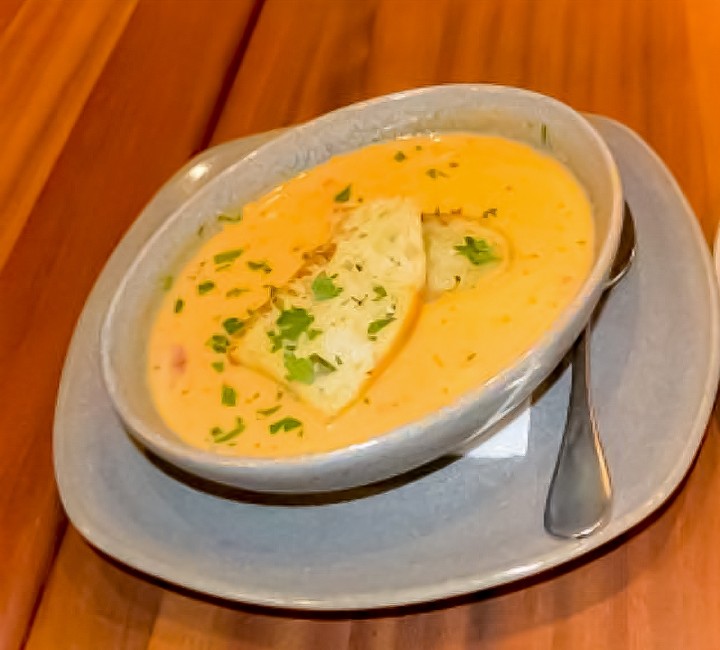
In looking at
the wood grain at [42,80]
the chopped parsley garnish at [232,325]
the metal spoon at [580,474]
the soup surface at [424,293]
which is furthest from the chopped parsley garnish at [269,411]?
the wood grain at [42,80]

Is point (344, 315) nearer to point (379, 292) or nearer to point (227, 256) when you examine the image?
point (379, 292)

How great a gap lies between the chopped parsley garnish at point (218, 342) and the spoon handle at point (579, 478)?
29 cm

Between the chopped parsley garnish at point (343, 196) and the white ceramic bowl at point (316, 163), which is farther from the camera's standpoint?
the chopped parsley garnish at point (343, 196)

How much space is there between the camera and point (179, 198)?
45.9 inches

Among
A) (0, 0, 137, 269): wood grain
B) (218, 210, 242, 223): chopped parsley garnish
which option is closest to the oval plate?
(218, 210, 242, 223): chopped parsley garnish

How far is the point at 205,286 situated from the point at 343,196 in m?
0.16

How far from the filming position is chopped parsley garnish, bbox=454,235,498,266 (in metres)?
0.90

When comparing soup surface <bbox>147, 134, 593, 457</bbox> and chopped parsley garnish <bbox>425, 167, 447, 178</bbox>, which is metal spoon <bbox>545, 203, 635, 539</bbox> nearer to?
soup surface <bbox>147, 134, 593, 457</bbox>

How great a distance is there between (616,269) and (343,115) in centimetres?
32

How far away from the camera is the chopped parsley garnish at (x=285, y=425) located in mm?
829

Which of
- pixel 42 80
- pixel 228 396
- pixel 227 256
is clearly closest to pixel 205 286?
pixel 227 256

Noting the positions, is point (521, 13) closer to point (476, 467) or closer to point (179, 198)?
point (179, 198)

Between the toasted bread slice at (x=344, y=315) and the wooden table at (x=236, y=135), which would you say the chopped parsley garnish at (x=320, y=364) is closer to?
the toasted bread slice at (x=344, y=315)

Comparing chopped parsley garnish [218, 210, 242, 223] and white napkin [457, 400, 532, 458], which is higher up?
chopped parsley garnish [218, 210, 242, 223]
